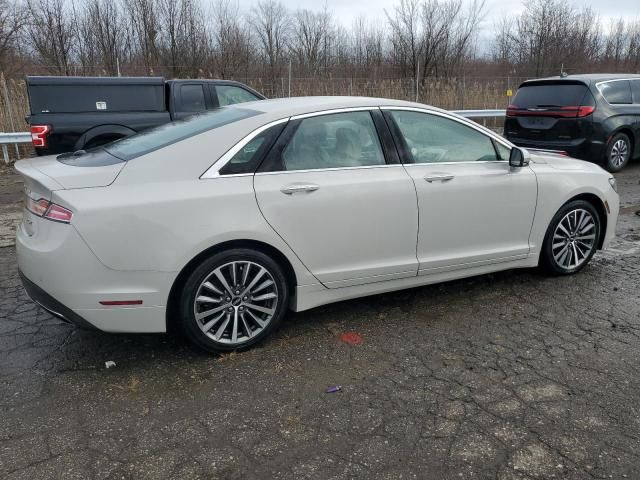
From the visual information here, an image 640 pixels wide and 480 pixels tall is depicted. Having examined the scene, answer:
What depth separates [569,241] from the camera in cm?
468

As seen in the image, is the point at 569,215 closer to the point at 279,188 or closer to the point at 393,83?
the point at 279,188

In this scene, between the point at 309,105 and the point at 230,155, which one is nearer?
the point at 230,155

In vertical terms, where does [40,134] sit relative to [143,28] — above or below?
below

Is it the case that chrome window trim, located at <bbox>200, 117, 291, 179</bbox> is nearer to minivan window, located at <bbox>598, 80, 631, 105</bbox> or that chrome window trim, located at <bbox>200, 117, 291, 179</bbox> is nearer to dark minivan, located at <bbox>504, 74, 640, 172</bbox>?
dark minivan, located at <bbox>504, 74, 640, 172</bbox>

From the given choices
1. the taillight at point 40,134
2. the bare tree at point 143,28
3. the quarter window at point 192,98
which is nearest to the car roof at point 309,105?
the taillight at point 40,134

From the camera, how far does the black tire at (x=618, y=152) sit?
9570 millimetres

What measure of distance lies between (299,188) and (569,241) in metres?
2.63

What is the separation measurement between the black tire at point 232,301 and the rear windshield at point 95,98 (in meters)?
6.40

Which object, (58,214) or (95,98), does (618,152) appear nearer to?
(95,98)

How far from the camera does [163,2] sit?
18312 millimetres

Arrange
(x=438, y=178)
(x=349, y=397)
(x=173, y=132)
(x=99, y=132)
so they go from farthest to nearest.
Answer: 1. (x=99, y=132)
2. (x=438, y=178)
3. (x=173, y=132)
4. (x=349, y=397)

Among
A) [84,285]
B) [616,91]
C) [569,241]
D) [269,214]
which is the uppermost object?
[616,91]

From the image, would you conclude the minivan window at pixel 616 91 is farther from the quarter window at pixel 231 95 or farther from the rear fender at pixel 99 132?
the rear fender at pixel 99 132

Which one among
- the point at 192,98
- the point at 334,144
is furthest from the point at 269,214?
the point at 192,98
